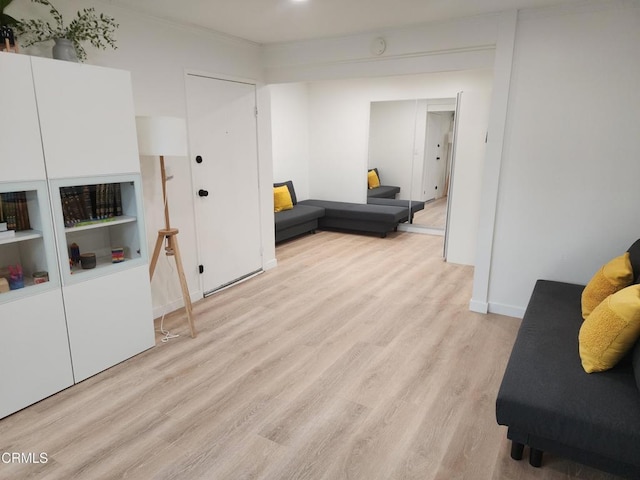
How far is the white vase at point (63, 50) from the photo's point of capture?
2387 millimetres

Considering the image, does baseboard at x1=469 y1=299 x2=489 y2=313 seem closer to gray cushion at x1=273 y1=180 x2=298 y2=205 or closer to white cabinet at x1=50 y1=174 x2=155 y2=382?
white cabinet at x1=50 y1=174 x2=155 y2=382

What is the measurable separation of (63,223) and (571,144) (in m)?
3.52

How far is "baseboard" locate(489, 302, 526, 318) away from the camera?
3.46m

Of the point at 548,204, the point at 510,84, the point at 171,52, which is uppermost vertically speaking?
the point at 171,52

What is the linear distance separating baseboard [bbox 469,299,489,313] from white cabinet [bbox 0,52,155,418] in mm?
2736

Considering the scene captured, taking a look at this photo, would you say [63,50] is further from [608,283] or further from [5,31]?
[608,283]

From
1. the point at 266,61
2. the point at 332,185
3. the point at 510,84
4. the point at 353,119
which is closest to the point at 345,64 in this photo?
the point at 266,61

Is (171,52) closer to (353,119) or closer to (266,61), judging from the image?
(266,61)

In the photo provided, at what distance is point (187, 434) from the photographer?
6.93ft

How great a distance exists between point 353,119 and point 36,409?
18.8ft

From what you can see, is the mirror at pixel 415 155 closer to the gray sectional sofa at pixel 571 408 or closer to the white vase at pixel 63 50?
the gray sectional sofa at pixel 571 408

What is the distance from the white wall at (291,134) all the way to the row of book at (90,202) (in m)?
3.72

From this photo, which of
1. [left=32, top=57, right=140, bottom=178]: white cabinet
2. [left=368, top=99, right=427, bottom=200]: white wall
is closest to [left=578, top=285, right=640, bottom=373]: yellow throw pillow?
[left=32, top=57, right=140, bottom=178]: white cabinet

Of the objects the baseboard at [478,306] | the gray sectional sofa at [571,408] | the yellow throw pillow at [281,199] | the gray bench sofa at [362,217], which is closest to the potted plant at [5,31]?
the gray sectional sofa at [571,408]
